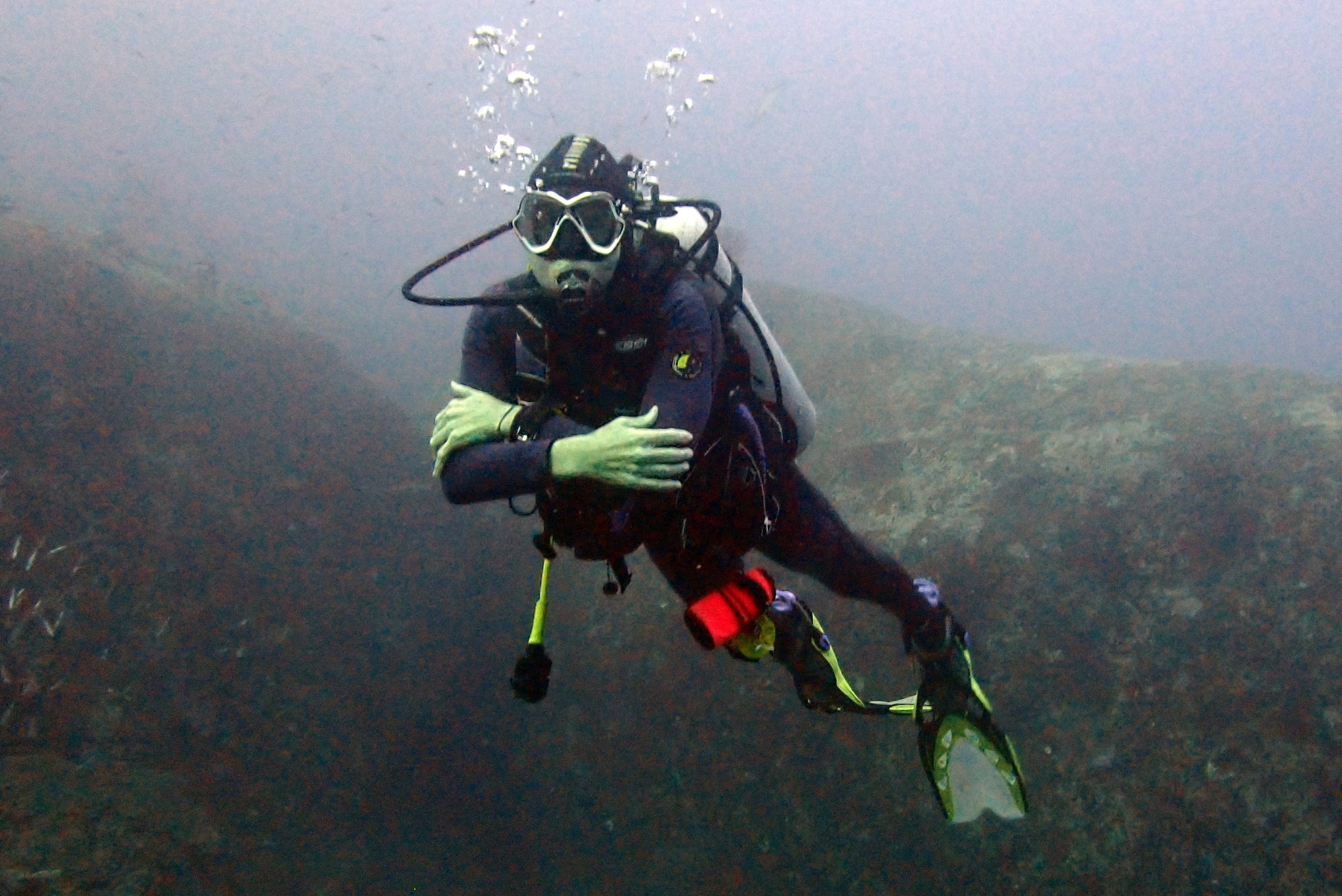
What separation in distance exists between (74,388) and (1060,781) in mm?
9923

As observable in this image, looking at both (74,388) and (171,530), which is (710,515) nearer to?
Result: (171,530)

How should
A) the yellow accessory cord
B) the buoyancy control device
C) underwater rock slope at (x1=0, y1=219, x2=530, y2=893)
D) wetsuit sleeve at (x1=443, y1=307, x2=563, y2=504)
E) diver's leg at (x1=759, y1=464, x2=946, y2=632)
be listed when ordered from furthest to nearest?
underwater rock slope at (x1=0, y1=219, x2=530, y2=893) < diver's leg at (x1=759, y1=464, x2=946, y2=632) < the yellow accessory cord < the buoyancy control device < wetsuit sleeve at (x1=443, y1=307, x2=563, y2=504)

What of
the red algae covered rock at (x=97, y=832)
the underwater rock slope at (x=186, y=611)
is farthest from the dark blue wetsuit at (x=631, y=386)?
the underwater rock slope at (x=186, y=611)

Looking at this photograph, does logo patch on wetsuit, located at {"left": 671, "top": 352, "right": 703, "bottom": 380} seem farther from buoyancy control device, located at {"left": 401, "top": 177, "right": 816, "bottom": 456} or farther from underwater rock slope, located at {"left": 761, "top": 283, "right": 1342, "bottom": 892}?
underwater rock slope, located at {"left": 761, "top": 283, "right": 1342, "bottom": 892}

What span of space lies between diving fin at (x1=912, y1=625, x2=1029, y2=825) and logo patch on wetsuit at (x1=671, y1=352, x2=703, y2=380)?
2.21 m

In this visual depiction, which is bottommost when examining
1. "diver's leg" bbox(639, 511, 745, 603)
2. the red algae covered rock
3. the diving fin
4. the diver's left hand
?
the red algae covered rock

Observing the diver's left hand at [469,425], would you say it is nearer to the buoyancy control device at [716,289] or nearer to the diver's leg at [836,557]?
the buoyancy control device at [716,289]

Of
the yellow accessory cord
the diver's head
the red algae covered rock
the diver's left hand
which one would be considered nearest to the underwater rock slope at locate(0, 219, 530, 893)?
the red algae covered rock

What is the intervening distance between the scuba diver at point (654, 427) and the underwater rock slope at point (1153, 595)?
38.6 inches

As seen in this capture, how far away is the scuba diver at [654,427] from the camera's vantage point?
226cm

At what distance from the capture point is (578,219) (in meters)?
2.49

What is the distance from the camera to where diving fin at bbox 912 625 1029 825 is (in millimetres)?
3271

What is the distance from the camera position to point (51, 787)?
4457mm

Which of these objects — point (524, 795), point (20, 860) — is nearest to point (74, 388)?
point (20, 860)
